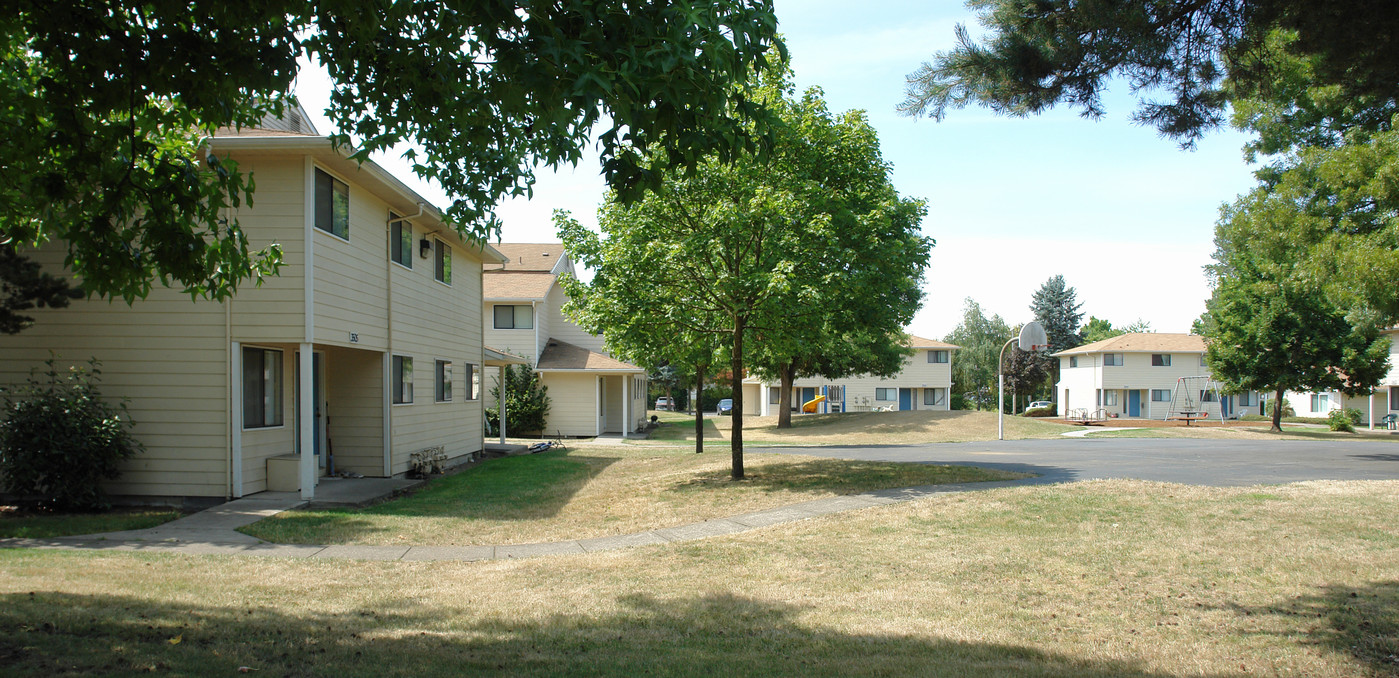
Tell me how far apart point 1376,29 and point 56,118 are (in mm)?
8942

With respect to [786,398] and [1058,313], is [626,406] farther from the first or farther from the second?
[1058,313]

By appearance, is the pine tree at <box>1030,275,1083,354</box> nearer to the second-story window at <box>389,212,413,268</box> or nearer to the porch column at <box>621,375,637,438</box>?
the porch column at <box>621,375,637,438</box>

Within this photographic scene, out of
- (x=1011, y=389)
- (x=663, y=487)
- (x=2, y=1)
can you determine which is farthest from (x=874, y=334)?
(x=1011, y=389)

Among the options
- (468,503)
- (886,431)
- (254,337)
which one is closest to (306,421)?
(254,337)

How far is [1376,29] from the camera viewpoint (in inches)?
208

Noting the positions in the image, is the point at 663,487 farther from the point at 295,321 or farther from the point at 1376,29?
the point at 1376,29

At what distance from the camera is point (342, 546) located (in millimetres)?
9852

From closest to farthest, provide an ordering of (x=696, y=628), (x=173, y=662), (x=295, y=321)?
1. (x=173, y=662)
2. (x=696, y=628)
3. (x=295, y=321)

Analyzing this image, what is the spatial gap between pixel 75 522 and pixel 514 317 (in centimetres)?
2151

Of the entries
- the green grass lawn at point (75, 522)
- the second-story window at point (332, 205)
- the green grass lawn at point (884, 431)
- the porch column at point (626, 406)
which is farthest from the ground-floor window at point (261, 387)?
the porch column at point (626, 406)

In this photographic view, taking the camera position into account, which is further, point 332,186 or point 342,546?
point 332,186

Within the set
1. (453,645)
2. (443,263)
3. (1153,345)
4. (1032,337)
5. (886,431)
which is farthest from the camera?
(1153,345)

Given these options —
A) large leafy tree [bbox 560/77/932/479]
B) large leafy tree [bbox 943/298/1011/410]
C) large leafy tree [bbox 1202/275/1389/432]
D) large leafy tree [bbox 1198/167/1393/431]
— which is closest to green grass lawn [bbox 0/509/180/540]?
large leafy tree [bbox 560/77/932/479]

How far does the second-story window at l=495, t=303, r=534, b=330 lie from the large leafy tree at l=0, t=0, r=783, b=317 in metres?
24.7
